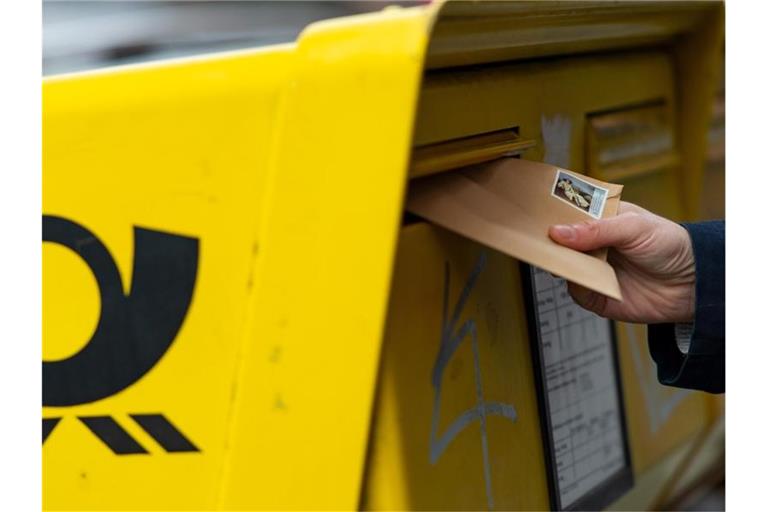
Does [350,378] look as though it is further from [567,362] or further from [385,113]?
[567,362]

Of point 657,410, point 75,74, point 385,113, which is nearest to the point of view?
point 385,113

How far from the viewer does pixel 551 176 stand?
180 centimetres

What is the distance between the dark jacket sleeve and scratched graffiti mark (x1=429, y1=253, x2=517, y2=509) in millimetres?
356

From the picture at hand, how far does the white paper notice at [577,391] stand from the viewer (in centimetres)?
214

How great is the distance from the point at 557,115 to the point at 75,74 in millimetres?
955

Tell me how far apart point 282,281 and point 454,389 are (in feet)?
1.16

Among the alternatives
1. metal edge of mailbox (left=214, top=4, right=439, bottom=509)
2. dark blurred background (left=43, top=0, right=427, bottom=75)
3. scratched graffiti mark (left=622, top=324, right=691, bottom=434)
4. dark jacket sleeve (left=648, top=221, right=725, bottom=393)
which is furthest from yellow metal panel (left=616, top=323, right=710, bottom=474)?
dark blurred background (left=43, top=0, right=427, bottom=75)

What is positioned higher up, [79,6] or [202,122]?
[79,6]

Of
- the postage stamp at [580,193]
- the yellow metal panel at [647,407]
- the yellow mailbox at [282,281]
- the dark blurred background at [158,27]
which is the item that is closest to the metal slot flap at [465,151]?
the yellow mailbox at [282,281]

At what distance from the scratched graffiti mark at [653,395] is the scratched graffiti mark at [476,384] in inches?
31.9

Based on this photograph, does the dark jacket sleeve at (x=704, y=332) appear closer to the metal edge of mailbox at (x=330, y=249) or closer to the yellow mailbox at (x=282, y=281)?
the yellow mailbox at (x=282, y=281)

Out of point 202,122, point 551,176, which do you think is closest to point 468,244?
point 551,176

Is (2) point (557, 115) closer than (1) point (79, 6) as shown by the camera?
Yes

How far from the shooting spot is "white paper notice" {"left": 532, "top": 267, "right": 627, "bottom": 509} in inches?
84.4
